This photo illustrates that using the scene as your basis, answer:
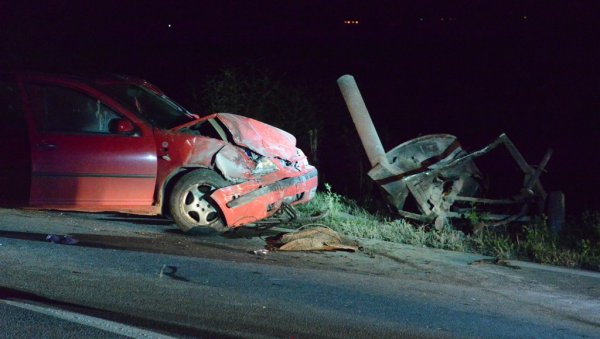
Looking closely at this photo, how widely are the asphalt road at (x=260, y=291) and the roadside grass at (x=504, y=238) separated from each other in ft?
1.01

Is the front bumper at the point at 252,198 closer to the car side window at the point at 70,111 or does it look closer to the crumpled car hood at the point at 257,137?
the crumpled car hood at the point at 257,137

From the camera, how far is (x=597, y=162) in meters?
11.2

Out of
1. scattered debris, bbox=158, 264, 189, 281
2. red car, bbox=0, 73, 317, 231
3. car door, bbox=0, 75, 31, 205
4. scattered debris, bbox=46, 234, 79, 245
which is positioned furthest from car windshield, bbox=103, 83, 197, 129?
scattered debris, bbox=158, 264, 189, 281

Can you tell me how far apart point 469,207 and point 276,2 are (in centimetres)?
1464

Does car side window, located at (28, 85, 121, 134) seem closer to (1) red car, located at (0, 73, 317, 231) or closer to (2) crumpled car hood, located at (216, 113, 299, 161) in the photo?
(1) red car, located at (0, 73, 317, 231)

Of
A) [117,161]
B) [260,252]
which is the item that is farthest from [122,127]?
[260,252]

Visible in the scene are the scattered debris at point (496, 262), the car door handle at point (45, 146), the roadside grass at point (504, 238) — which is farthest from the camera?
the car door handle at point (45, 146)

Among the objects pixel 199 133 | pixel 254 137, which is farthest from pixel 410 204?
pixel 199 133

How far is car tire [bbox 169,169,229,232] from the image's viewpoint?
27.4 ft

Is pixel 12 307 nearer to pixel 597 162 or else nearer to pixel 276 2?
pixel 597 162

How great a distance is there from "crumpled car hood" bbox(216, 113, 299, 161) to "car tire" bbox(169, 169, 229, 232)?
0.54 metres

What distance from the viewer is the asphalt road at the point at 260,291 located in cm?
513

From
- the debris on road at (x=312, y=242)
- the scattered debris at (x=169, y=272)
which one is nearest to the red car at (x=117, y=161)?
the debris on road at (x=312, y=242)

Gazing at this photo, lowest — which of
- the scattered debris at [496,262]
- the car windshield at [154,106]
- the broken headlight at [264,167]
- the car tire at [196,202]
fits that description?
the scattered debris at [496,262]
